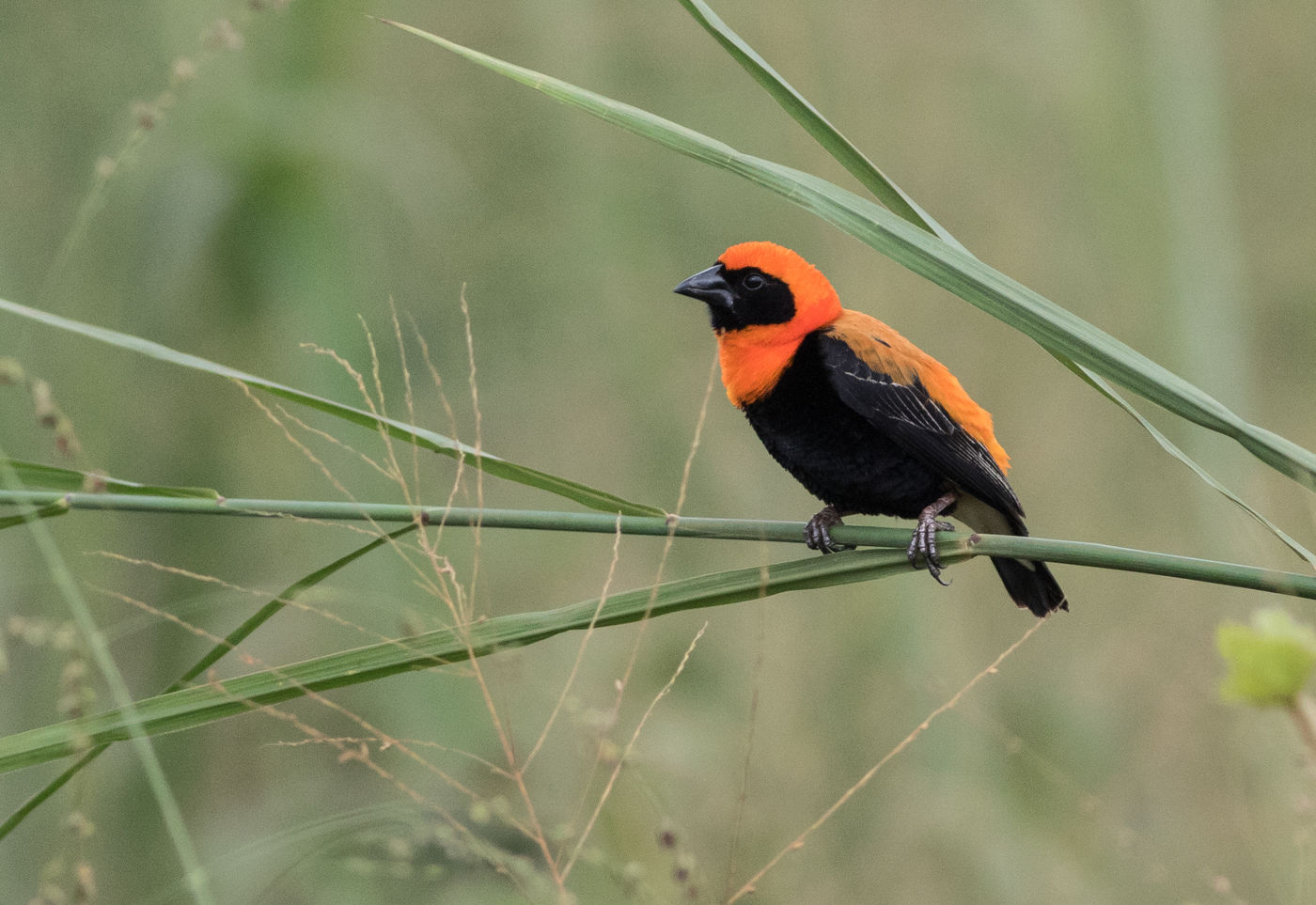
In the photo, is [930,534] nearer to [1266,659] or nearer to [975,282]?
[975,282]

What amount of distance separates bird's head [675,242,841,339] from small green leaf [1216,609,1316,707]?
163 cm

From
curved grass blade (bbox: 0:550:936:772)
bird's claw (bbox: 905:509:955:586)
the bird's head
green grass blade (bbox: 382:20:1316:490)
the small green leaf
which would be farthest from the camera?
the bird's head

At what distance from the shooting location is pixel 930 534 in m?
1.68

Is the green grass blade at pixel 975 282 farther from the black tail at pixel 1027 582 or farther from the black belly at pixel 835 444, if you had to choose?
the black tail at pixel 1027 582

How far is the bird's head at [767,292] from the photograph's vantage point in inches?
83.2

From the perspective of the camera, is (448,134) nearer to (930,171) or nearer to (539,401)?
(539,401)

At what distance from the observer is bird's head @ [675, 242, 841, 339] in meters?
2.11

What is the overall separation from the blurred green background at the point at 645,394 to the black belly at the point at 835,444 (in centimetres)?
35

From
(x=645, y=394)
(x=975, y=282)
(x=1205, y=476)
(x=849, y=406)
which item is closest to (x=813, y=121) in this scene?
(x=975, y=282)

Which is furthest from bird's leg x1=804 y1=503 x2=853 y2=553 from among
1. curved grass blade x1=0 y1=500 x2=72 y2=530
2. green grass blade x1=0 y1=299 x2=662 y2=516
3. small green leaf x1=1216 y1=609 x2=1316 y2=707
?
small green leaf x1=1216 y1=609 x2=1316 y2=707

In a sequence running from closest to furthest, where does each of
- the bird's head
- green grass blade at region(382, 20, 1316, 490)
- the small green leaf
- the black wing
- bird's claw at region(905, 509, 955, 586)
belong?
the small green leaf, green grass blade at region(382, 20, 1316, 490), bird's claw at region(905, 509, 955, 586), the black wing, the bird's head

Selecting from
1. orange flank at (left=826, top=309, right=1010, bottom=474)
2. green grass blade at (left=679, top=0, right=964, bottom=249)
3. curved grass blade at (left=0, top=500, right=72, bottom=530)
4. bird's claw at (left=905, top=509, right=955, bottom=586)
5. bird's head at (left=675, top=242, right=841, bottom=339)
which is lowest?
bird's claw at (left=905, top=509, right=955, bottom=586)

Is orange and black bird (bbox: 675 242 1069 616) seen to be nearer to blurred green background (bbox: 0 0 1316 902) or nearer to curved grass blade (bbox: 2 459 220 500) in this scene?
blurred green background (bbox: 0 0 1316 902)

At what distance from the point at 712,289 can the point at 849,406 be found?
373 millimetres
